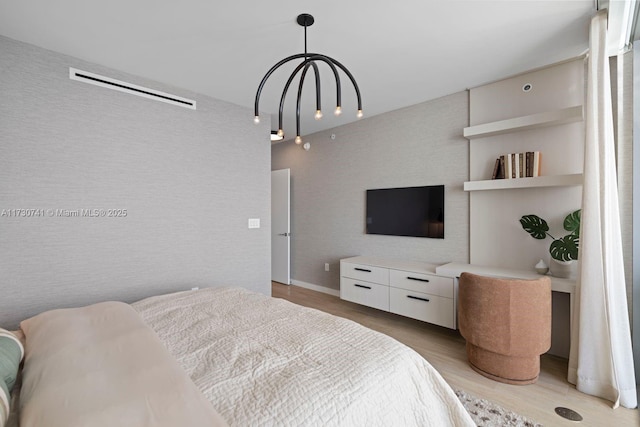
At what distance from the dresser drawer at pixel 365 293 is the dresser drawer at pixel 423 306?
3.6 inches

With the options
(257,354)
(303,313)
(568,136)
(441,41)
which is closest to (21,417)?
(257,354)

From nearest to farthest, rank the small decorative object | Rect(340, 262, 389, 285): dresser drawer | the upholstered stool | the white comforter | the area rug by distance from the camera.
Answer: the white comforter, the area rug, the upholstered stool, the small decorative object, Rect(340, 262, 389, 285): dresser drawer

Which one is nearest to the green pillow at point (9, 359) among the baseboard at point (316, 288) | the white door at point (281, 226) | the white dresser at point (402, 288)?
the white dresser at point (402, 288)

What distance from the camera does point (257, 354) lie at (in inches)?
→ 48.7

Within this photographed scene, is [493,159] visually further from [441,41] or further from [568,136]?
[441,41]

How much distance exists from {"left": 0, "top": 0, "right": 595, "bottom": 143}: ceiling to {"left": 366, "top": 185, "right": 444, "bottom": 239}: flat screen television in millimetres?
1198

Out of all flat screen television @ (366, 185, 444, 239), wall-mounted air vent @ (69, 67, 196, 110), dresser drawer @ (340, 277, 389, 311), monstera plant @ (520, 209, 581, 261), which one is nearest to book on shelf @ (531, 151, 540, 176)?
monstera plant @ (520, 209, 581, 261)

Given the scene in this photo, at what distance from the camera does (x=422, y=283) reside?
9.71ft

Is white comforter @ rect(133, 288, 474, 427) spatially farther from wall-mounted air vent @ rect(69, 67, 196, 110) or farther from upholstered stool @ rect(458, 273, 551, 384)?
wall-mounted air vent @ rect(69, 67, 196, 110)

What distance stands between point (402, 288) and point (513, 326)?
1.12 m

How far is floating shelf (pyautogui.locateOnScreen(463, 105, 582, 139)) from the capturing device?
2.36 m

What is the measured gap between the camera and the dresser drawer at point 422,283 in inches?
110

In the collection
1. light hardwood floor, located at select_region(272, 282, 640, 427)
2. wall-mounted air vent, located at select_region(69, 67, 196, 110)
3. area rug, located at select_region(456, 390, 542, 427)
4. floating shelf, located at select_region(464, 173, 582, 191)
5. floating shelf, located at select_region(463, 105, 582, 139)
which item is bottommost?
light hardwood floor, located at select_region(272, 282, 640, 427)

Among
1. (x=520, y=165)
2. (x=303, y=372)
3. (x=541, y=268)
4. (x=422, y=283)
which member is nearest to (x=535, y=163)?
(x=520, y=165)
